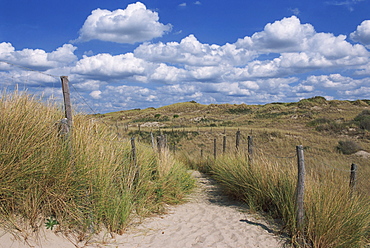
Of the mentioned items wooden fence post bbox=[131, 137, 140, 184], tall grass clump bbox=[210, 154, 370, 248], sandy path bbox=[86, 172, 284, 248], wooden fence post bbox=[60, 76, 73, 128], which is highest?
wooden fence post bbox=[60, 76, 73, 128]

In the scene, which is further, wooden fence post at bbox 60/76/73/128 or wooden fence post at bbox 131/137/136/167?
wooden fence post at bbox 131/137/136/167

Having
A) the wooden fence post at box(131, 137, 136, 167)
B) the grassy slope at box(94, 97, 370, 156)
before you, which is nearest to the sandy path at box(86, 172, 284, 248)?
the wooden fence post at box(131, 137, 136, 167)

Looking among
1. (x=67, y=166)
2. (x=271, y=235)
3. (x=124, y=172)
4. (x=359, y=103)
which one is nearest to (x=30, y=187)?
(x=67, y=166)

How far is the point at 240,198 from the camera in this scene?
7.54 metres

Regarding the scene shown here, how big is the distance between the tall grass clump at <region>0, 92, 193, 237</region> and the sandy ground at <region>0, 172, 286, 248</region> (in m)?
0.20

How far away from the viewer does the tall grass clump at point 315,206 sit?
16.4 ft

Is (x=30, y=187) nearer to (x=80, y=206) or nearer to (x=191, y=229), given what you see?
(x=80, y=206)

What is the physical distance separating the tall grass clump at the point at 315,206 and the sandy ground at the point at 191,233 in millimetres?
400

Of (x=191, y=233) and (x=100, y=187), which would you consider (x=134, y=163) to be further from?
(x=191, y=233)

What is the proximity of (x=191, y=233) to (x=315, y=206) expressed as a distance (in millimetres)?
2268

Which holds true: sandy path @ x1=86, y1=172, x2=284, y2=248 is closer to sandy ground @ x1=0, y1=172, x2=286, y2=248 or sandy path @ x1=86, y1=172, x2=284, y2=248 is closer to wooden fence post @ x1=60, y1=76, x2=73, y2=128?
sandy ground @ x1=0, y1=172, x2=286, y2=248

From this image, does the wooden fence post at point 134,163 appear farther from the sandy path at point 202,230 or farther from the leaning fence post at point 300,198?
the leaning fence post at point 300,198

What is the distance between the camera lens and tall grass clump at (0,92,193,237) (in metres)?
4.23

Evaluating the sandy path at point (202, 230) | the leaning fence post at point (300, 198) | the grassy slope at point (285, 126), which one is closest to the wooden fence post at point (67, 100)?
→ the sandy path at point (202, 230)
